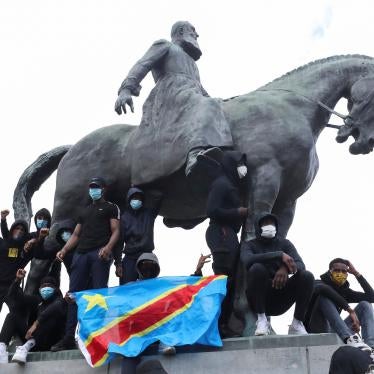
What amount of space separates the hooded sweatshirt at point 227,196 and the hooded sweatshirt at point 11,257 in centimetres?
287

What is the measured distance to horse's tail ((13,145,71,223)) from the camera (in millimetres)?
13133

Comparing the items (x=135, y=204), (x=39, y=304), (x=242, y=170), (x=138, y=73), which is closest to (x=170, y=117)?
(x=138, y=73)

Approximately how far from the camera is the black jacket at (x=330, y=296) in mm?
9578

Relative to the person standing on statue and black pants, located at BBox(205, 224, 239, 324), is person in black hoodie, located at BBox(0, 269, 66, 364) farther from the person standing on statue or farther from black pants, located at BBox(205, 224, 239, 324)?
the person standing on statue

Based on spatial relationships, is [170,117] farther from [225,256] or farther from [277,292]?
[277,292]

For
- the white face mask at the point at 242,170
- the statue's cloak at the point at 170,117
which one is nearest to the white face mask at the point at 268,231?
the white face mask at the point at 242,170

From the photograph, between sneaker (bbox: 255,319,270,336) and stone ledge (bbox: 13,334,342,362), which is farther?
sneaker (bbox: 255,319,270,336)

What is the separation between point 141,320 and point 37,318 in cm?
165

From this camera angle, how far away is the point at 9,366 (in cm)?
975

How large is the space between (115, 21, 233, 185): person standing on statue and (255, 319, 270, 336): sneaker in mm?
2621

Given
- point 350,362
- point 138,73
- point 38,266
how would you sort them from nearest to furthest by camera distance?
point 350,362, point 38,266, point 138,73

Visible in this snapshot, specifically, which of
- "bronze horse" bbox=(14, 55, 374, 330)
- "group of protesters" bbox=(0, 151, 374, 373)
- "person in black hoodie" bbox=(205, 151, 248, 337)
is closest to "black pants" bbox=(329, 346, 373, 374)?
"group of protesters" bbox=(0, 151, 374, 373)

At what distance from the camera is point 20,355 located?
9.68m

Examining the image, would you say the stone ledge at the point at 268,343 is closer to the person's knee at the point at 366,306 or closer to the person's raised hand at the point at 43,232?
the person's knee at the point at 366,306
